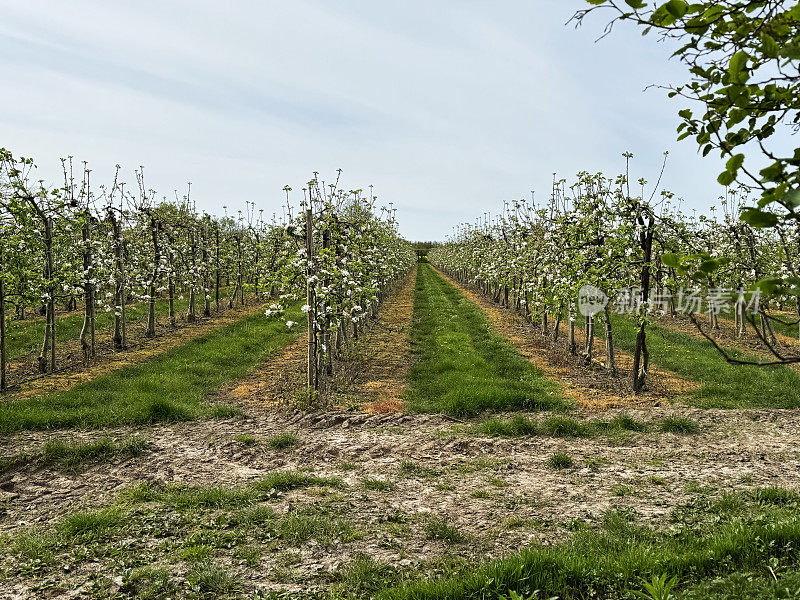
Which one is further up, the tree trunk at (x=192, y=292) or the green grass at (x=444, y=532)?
the tree trunk at (x=192, y=292)

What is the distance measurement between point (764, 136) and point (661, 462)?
6.24 m

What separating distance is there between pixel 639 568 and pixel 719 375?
416 inches

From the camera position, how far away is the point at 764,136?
7.42ft

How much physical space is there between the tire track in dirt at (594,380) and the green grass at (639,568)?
5964mm

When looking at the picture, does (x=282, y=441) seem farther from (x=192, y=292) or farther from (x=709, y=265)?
(x=192, y=292)

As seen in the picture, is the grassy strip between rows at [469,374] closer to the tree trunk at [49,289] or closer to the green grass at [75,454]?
the green grass at [75,454]

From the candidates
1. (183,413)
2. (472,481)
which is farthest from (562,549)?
(183,413)

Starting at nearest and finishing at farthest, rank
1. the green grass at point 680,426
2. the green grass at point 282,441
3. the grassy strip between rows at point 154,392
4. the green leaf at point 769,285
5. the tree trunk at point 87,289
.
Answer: the green leaf at point 769,285 → the green grass at point 282,441 → the green grass at point 680,426 → the grassy strip between rows at point 154,392 → the tree trunk at point 87,289

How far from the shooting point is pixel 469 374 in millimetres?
12477

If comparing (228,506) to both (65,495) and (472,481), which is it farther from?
(472,481)

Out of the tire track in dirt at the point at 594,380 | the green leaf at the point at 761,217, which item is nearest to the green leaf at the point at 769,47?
the green leaf at the point at 761,217

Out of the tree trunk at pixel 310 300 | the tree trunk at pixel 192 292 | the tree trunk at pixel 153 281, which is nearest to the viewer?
the tree trunk at pixel 310 300

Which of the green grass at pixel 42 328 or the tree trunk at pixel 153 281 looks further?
the tree trunk at pixel 153 281

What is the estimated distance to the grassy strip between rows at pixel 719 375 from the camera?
10703 millimetres
